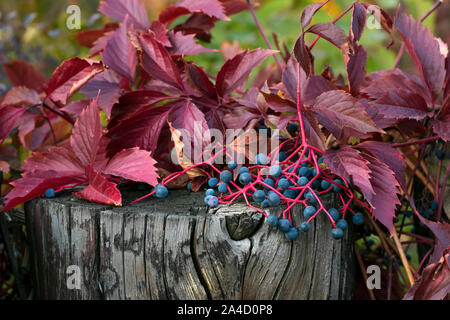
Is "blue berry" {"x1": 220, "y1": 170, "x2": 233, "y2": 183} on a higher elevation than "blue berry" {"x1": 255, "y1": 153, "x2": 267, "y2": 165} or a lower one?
lower

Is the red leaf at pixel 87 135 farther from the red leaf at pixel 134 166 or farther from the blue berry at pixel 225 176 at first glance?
the blue berry at pixel 225 176

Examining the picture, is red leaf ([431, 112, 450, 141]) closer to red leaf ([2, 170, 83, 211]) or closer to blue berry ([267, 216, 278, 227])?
blue berry ([267, 216, 278, 227])

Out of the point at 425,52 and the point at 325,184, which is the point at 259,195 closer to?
the point at 325,184

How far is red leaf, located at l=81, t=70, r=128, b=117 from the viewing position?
3.42 ft

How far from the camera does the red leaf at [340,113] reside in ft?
2.86

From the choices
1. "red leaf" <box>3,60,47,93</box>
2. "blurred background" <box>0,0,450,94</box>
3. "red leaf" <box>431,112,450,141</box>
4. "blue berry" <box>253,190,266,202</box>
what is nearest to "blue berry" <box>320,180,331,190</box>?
"blue berry" <box>253,190,266,202</box>

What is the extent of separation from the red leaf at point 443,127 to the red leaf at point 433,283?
0.79 ft

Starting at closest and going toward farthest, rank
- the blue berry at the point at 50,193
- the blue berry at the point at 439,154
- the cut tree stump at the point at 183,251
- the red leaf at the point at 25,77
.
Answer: the cut tree stump at the point at 183,251, the blue berry at the point at 50,193, the blue berry at the point at 439,154, the red leaf at the point at 25,77

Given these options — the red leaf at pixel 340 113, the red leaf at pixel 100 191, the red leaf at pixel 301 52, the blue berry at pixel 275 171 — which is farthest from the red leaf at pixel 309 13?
the red leaf at pixel 100 191

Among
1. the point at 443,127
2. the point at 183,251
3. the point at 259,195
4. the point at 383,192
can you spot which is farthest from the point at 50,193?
the point at 443,127

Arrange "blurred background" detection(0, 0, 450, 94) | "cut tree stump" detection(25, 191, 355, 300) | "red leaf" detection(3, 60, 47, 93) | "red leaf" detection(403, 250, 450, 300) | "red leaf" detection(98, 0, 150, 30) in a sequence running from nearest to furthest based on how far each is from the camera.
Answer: "red leaf" detection(403, 250, 450, 300) < "cut tree stump" detection(25, 191, 355, 300) < "red leaf" detection(98, 0, 150, 30) < "red leaf" detection(3, 60, 47, 93) < "blurred background" detection(0, 0, 450, 94)

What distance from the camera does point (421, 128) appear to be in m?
1.08

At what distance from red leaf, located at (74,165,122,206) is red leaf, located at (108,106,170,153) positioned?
9 centimetres

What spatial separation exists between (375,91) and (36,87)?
3.30 feet
